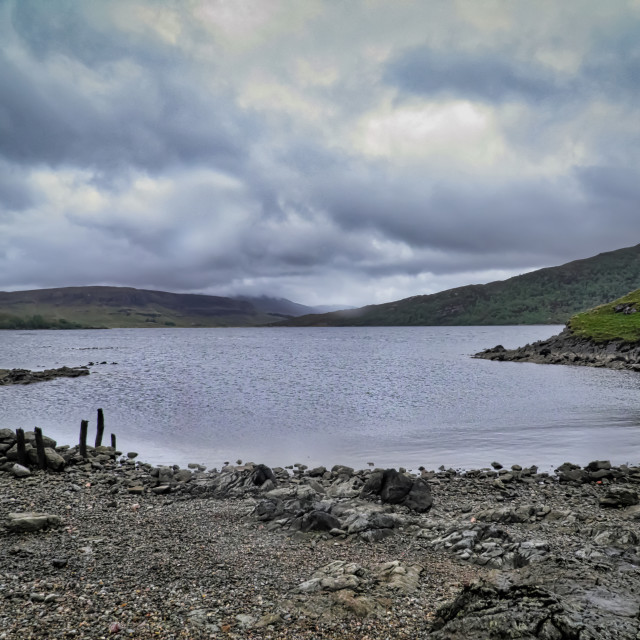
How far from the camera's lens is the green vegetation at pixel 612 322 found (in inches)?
3917

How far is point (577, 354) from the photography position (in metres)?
101

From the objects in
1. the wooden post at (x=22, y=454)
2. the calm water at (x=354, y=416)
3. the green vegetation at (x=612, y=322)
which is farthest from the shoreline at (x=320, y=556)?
the green vegetation at (x=612, y=322)

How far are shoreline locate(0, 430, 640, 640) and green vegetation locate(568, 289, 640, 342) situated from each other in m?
89.1

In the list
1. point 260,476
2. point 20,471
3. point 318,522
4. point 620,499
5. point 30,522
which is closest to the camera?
point 30,522

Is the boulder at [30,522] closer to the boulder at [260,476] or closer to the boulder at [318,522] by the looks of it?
the boulder at [318,522]

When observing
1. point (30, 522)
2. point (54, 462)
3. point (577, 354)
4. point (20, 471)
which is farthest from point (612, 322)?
point (30, 522)

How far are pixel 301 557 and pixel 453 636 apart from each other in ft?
21.2

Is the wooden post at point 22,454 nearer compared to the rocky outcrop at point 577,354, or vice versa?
the wooden post at point 22,454

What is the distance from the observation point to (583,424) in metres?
39.7

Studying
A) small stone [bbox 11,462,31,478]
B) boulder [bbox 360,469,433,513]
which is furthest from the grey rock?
boulder [bbox 360,469,433,513]

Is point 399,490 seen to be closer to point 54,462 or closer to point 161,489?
point 161,489

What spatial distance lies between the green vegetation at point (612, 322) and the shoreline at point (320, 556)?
3508 inches

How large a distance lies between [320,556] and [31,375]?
79.0 m

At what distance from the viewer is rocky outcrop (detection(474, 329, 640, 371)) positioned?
88.6 m
